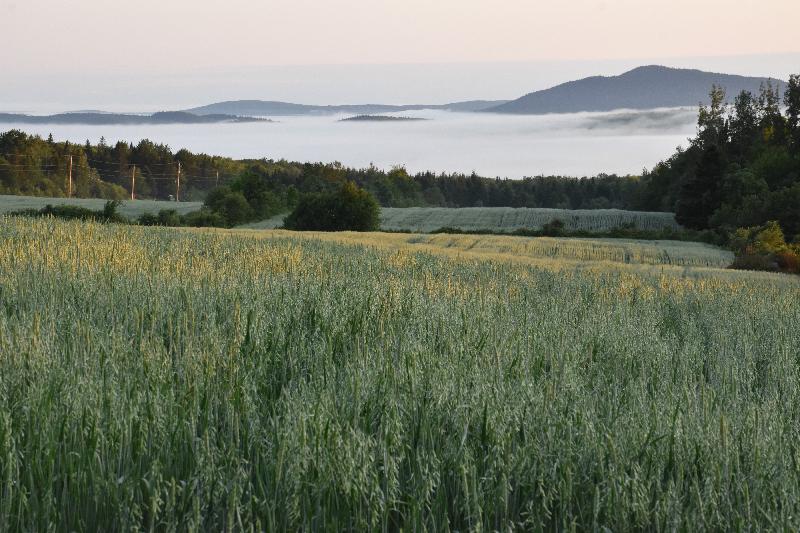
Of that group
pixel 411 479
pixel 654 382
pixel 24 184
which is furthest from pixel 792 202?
pixel 24 184

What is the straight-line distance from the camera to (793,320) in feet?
31.8

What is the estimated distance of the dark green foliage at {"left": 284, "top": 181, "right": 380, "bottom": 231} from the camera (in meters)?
45.4

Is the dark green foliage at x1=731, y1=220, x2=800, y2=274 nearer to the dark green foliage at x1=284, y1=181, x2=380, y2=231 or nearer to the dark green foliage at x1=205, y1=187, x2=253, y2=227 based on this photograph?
the dark green foliage at x1=284, y1=181, x2=380, y2=231

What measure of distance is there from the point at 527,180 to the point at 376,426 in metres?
121

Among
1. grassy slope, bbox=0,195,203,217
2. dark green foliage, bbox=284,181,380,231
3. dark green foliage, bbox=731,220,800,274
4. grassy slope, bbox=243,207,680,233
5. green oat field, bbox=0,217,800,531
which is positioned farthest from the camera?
grassy slope, bbox=243,207,680,233

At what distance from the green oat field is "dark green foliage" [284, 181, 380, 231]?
37762 millimetres

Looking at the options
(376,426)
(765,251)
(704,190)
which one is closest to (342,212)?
(765,251)

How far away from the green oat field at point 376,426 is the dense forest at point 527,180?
38.3 metres

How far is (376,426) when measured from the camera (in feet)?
14.2

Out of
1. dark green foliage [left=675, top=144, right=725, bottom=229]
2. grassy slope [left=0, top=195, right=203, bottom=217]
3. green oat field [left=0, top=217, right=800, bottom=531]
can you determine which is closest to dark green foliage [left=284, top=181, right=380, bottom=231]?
grassy slope [left=0, top=195, right=203, bottom=217]

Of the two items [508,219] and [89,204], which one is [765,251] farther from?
[89,204]

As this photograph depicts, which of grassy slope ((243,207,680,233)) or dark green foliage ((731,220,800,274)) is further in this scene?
grassy slope ((243,207,680,233))

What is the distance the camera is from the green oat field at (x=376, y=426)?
11.4ft

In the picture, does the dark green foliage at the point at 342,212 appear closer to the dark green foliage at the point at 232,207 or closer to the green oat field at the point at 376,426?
the dark green foliage at the point at 232,207
